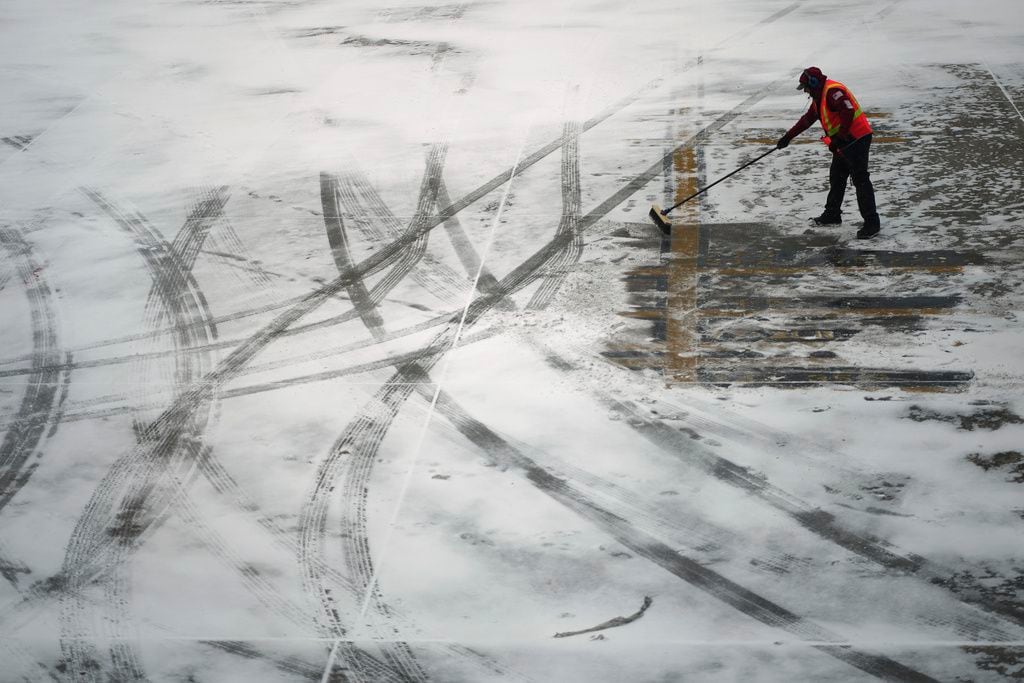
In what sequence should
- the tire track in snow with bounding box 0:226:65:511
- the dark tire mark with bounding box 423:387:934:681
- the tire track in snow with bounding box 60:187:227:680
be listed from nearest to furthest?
the dark tire mark with bounding box 423:387:934:681 < the tire track in snow with bounding box 60:187:227:680 < the tire track in snow with bounding box 0:226:65:511

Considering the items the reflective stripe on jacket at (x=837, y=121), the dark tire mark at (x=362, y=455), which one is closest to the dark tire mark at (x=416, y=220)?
the dark tire mark at (x=362, y=455)

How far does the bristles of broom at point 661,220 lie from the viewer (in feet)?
27.5

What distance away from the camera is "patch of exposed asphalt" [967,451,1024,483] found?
5.41 m

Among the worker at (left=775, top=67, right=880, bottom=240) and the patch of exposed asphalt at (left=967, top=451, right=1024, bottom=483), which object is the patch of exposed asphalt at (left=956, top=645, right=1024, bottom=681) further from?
the worker at (left=775, top=67, right=880, bottom=240)

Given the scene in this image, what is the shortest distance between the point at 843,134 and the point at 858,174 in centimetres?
35

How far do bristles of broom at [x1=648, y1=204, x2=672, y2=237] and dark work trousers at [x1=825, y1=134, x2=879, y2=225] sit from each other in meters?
1.40

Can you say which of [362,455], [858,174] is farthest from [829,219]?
[362,455]

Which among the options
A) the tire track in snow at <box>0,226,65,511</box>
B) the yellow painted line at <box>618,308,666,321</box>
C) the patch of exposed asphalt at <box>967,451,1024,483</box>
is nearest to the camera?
the patch of exposed asphalt at <box>967,451,1024,483</box>

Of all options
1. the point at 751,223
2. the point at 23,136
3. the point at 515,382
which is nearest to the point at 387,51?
the point at 23,136

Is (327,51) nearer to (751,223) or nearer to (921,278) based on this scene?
(751,223)

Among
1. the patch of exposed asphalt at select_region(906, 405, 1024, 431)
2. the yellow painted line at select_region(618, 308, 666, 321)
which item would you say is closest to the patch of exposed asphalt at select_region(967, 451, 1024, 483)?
the patch of exposed asphalt at select_region(906, 405, 1024, 431)

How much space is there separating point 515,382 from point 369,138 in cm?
521

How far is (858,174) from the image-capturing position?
804 centimetres

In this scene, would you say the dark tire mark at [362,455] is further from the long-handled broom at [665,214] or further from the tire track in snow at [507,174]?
the long-handled broom at [665,214]
